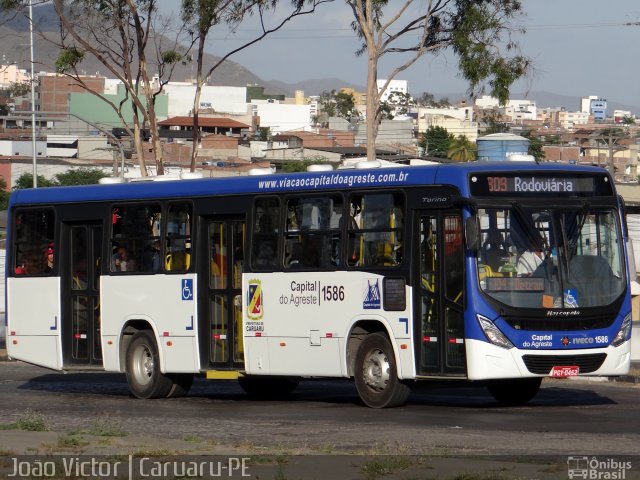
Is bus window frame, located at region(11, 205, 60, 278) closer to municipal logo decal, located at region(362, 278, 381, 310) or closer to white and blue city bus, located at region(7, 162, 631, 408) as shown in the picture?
white and blue city bus, located at region(7, 162, 631, 408)

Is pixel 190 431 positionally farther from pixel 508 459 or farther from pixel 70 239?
pixel 70 239

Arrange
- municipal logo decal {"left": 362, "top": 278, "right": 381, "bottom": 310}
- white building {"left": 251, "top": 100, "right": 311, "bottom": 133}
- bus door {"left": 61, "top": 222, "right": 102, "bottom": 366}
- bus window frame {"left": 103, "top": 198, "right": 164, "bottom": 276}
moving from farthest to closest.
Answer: white building {"left": 251, "top": 100, "right": 311, "bottom": 133}, bus door {"left": 61, "top": 222, "right": 102, "bottom": 366}, bus window frame {"left": 103, "top": 198, "right": 164, "bottom": 276}, municipal logo decal {"left": 362, "top": 278, "right": 381, "bottom": 310}

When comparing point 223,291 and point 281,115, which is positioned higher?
point 281,115

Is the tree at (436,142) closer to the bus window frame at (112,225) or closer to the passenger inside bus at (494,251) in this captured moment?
the bus window frame at (112,225)

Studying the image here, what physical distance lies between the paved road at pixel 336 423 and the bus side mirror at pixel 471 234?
1.95m

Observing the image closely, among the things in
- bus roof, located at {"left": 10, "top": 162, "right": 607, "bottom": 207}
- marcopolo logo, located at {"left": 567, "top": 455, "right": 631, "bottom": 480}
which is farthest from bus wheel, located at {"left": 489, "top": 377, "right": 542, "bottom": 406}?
marcopolo logo, located at {"left": 567, "top": 455, "right": 631, "bottom": 480}

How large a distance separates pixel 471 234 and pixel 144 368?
642 centimetres

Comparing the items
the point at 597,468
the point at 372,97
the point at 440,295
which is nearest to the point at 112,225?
the point at 440,295

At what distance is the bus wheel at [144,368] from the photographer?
737 inches

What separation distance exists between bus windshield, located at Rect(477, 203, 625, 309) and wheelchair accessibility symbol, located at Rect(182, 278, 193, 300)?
192 inches

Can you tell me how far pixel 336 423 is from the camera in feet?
47.2

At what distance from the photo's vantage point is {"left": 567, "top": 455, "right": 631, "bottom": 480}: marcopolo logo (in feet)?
31.1

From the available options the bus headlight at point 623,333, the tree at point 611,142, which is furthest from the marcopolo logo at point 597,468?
the tree at point 611,142

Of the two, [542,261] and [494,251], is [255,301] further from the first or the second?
[542,261]
